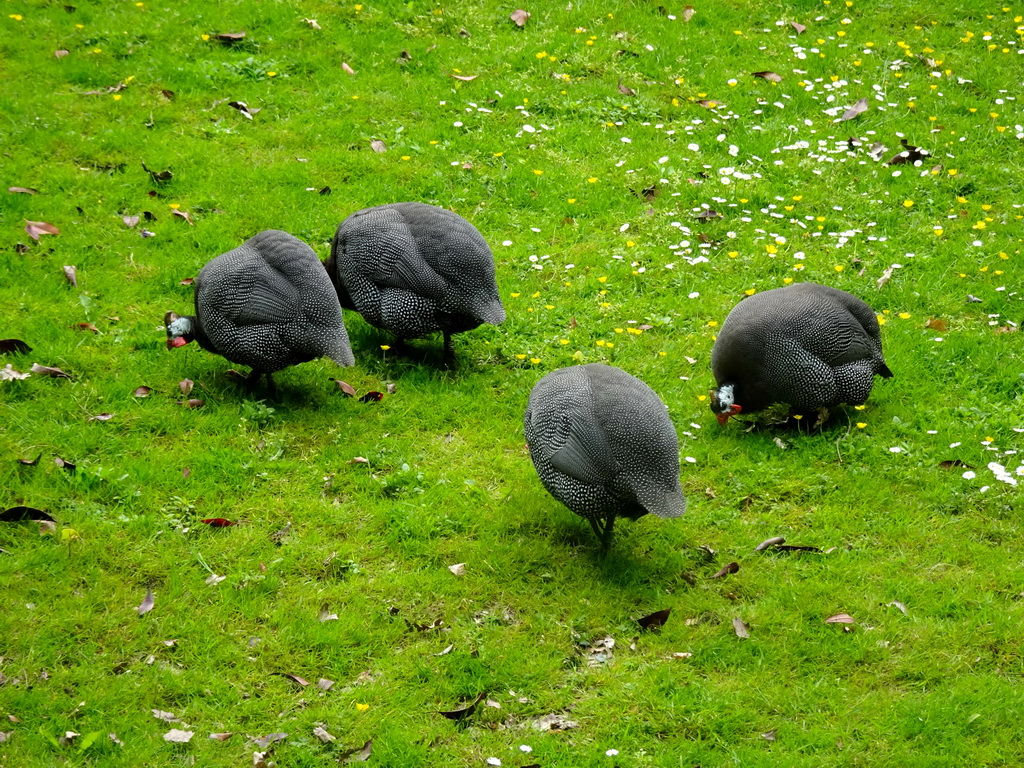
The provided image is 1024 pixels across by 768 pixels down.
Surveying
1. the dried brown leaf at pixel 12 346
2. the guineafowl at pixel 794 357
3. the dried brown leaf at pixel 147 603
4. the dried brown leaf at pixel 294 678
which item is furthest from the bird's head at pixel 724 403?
the dried brown leaf at pixel 12 346

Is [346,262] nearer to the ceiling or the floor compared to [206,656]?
nearer to the ceiling

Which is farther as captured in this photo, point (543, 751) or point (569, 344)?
point (569, 344)

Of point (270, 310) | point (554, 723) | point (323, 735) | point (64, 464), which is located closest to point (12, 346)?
point (64, 464)

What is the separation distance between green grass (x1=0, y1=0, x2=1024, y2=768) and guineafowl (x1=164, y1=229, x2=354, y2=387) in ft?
1.25

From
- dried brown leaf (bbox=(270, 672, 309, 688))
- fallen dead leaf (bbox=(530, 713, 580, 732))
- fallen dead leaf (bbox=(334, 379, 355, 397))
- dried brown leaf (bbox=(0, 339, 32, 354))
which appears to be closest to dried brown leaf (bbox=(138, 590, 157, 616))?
dried brown leaf (bbox=(270, 672, 309, 688))

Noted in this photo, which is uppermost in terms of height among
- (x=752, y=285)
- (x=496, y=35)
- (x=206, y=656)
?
(x=496, y=35)

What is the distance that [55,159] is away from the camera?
783 cm

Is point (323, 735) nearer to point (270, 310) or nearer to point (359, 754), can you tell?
point (359, 754)

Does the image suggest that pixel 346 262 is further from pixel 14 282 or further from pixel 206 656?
pixel 206 656

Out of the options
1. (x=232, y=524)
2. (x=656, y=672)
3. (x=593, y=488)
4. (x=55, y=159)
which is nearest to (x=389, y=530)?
(x=232, y=524)

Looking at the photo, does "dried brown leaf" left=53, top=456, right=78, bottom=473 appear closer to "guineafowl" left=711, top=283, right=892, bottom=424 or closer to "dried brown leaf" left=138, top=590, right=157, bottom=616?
"dried brown leaf" left=138, top=590, right=157, bottom=616

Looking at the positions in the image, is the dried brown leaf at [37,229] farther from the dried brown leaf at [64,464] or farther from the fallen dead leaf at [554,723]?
the fallen dead leaf at [554,723]

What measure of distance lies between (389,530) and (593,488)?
3.60 ft

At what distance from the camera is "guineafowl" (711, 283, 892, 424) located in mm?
5711
